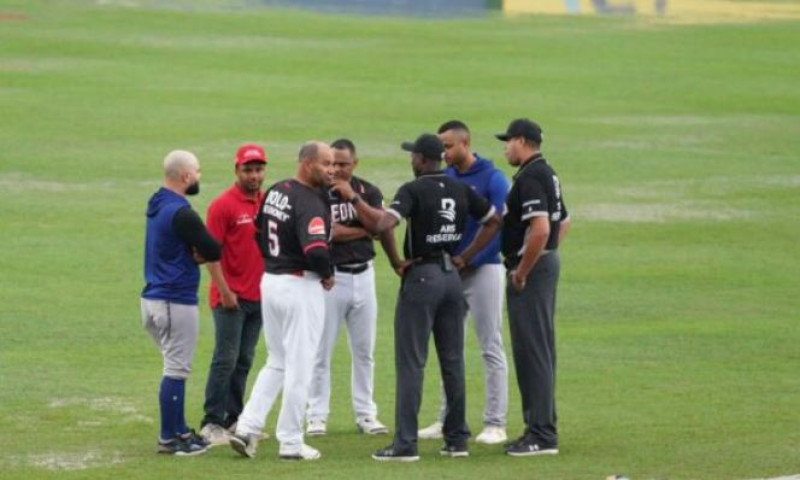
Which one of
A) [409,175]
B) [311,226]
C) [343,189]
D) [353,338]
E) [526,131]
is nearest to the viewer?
[311,226]

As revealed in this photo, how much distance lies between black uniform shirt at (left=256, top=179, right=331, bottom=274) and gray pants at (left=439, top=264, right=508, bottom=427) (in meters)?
1.53

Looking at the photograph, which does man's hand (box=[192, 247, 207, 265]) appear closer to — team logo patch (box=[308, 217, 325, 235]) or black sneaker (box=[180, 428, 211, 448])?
team logo patch (box=[308, 217, 325, 235])

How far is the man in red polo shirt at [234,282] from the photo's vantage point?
13.2 m

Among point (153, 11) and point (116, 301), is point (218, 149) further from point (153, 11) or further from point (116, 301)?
point (153, 11)

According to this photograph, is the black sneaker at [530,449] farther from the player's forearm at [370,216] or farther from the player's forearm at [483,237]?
the player's forearm at [370,216]

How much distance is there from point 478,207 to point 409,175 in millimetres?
15359

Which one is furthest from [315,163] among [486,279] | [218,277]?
[486,279]

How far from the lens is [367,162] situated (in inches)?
1151

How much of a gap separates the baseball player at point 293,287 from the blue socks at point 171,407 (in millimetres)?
407

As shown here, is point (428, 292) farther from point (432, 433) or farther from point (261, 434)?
point (261, 434)

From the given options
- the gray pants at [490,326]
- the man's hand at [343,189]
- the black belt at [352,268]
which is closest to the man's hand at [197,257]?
the man's hand at [343,189]

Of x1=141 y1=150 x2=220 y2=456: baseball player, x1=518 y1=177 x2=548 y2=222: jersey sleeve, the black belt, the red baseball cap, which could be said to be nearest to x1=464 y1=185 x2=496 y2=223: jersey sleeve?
x1=518 y1=177 x2=548 y2=222: jersey sleeve

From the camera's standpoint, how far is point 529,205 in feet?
41.2

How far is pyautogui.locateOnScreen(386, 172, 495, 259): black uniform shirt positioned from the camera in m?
12.5
